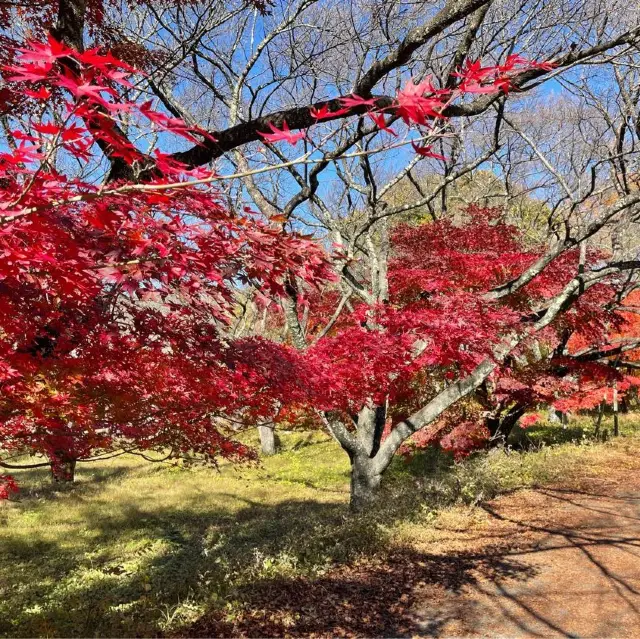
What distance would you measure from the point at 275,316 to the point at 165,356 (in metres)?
14.5

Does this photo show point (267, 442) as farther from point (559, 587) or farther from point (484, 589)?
point (559, 587)

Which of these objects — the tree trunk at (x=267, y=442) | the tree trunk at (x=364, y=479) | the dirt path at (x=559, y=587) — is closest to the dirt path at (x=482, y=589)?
the dirt path at (x=559, y=587)

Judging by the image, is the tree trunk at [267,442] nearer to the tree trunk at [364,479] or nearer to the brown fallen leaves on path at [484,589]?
the tree trunk at [364,479]

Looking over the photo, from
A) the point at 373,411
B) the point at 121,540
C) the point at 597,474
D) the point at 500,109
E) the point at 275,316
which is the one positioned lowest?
the point at 121,540

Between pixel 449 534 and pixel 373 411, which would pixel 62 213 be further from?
pixel 373 411

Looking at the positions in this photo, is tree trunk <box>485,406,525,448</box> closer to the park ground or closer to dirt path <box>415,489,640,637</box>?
the park ground

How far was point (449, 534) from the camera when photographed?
21.6 feet

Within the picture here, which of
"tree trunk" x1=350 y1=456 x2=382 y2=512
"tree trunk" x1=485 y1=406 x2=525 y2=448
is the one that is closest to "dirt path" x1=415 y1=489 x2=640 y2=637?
"tree trunk" x1=350 y1=456 x2=382 y2=512

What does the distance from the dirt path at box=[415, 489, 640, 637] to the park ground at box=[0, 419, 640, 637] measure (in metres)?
0.02

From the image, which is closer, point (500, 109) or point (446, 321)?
point (446, 321)

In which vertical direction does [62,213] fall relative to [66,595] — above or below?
above

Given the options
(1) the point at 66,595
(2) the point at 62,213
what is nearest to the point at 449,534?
(1) the point at 66,595

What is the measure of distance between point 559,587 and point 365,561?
2074mm

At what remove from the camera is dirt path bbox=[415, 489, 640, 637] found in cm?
419
